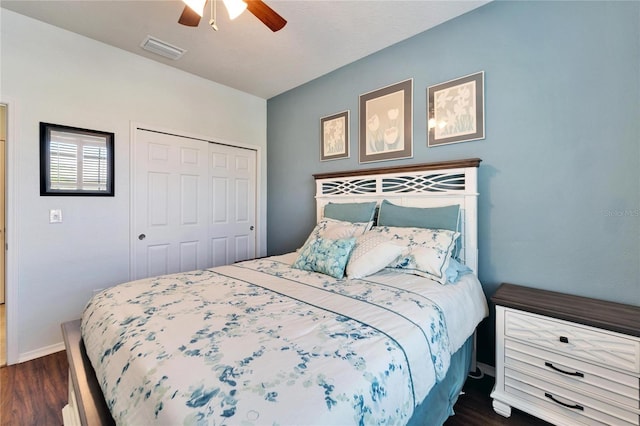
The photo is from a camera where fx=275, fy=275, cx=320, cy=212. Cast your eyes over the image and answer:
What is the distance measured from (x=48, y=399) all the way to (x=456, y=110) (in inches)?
140

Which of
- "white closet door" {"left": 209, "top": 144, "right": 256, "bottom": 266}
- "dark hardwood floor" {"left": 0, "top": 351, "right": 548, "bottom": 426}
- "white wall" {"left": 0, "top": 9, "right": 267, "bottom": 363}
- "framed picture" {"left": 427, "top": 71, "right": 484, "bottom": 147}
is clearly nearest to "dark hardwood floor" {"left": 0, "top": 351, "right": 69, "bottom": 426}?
"dark hardwood floor" {"left": 0, "top": 351, "right": 548, "bottom": 426}

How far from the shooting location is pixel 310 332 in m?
1.07

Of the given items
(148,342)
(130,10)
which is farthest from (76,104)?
(148,342)

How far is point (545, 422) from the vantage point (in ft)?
5.20

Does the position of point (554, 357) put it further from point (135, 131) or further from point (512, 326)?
point (135, 131)

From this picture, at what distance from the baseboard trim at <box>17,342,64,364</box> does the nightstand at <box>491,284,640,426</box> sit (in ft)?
11.3

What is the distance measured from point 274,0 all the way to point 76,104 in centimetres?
200

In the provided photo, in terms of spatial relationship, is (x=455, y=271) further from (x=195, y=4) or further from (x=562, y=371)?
(x=195, y=4)

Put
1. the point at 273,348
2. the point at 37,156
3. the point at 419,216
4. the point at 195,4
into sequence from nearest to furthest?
1. the point at 273,348
2. the point at 195,4
3. the point at 419,216
4. the point at 37,156

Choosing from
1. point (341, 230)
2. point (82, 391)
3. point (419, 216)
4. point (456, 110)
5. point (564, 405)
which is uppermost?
point (456, 110)

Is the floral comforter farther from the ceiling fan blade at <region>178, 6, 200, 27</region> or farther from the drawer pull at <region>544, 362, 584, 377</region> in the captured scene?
the ceiling fan blade at <region>178, 6, 200, 27</region>

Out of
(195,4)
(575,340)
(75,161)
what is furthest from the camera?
(75,161)

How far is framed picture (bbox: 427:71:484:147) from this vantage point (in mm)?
2125

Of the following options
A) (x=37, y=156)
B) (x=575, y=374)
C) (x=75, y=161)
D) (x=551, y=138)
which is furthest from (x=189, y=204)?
(x=575, y=374)
